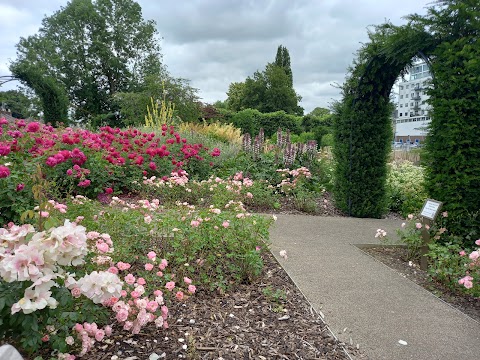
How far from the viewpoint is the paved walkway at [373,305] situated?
2.19 m

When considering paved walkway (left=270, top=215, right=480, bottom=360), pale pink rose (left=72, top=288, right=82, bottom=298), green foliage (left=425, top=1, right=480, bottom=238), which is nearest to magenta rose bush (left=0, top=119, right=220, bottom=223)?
pale pink rose (left=72, top=288, right=82, bottom=298)

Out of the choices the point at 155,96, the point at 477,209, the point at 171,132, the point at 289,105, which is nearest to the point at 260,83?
the point at 289,105

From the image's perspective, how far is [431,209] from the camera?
11.8ft

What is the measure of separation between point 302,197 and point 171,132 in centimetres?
308

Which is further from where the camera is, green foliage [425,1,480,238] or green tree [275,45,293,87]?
green tree [275,45,293,87]

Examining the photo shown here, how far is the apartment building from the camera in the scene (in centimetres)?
444

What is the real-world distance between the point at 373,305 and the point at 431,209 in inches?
55.7

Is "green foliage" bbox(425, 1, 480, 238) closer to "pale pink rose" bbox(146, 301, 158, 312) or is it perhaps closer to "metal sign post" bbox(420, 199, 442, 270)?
"metal sign post" bbox(420, 199, 442, 270)

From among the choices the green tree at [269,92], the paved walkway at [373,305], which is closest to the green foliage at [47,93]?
the paved walkway at [373,305]

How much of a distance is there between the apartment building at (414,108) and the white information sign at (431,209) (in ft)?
3.07

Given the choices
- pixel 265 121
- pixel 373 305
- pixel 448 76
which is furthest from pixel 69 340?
pixel 265 121

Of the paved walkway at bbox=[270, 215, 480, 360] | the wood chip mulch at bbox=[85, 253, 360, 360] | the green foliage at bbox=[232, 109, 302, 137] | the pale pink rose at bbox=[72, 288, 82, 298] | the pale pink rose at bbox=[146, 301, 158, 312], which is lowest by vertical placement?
the paved walkway at bbox=[270, 215, 480, 360]

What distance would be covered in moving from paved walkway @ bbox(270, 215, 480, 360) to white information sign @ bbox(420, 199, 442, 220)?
0.65 metres

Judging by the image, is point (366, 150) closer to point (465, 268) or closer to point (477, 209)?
point (477, 209)
